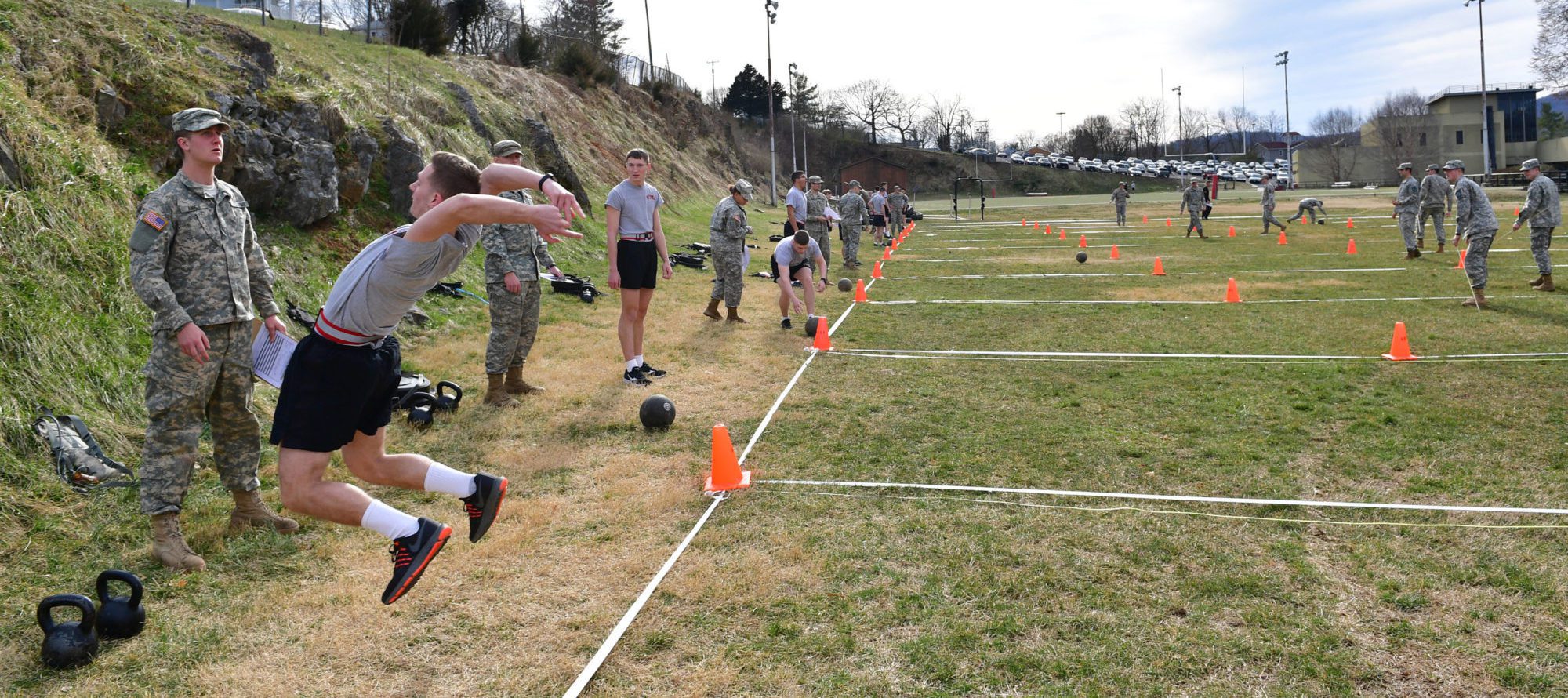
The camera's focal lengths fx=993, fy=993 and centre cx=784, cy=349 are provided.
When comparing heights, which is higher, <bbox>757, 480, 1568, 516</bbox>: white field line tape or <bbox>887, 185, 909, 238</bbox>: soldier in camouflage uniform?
<bbox>887, 185, 909, 238</bbox>: soldier in camouflage uniform

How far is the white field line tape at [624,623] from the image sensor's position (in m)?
3.57

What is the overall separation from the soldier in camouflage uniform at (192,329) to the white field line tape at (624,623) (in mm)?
2153

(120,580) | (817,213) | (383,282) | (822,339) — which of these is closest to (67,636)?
(120,580)

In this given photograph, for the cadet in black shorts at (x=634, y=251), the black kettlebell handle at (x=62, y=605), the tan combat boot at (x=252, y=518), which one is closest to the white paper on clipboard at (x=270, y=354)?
the tan combat boot at (x=252, y=518)

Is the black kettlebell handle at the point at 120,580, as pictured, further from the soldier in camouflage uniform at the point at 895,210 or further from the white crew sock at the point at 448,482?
the soldier in camouflage uniform at the point at 895,210

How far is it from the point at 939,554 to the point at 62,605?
366cm

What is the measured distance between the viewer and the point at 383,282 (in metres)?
3.91

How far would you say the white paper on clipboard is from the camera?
5.37m

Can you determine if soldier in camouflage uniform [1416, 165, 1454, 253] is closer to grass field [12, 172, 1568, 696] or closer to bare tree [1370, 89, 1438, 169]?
grass field [12, 172, 1568, 696]

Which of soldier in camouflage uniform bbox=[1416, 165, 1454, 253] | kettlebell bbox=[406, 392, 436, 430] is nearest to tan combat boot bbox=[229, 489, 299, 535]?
kettlebell bbox=[406, 392, 436, 430]

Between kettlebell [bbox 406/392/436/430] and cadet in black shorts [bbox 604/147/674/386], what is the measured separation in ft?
6.28

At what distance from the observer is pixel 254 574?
4.70m

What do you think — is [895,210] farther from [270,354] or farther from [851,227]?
[270,354]

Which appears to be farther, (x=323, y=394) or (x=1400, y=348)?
(x=1400, y=348)
